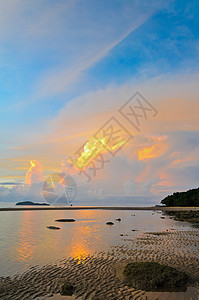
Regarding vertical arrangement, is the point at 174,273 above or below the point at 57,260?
above

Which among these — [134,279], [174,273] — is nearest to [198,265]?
[174,273]

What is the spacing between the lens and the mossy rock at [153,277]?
12.6 m

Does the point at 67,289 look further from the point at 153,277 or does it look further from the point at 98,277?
the point at 153,277

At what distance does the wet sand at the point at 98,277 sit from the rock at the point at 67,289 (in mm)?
295

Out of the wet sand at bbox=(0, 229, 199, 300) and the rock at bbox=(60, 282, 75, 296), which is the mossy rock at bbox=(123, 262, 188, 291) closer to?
the wet sand at bbox=(0, 229, 199, 300)

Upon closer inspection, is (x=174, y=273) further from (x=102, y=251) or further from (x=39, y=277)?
(x=102, y=251)

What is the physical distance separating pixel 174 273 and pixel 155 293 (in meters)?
2.16

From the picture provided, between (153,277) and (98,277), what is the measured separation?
3.70 metres

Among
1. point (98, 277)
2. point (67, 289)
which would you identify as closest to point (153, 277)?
point (98, 277)

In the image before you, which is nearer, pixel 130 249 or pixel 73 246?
pixel 130 249

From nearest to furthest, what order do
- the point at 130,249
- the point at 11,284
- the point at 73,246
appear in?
the point at 11,284 < the point at 130,249 < the point at 73,246

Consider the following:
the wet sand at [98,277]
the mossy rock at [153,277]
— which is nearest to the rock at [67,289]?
the wet sand at [98,277]

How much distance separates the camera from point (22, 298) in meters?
11.4

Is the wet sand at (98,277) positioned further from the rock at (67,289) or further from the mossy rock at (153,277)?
the mossy rock at (153,277)
